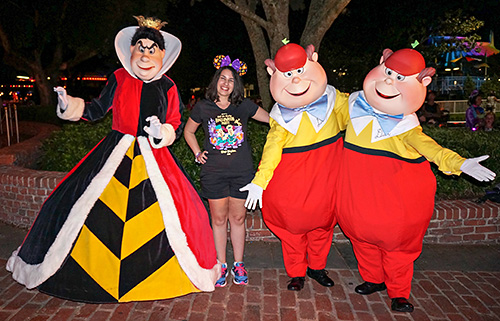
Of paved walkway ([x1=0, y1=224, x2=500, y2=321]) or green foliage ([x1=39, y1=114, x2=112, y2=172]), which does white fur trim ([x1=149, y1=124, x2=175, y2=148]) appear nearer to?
paved walkway ([x1=0, y1=224, x2=500, y2=321])

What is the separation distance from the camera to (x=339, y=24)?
36.4ft

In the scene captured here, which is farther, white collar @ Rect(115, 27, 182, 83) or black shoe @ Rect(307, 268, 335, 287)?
black shoe @ Rect(307, 268, 335, 287)

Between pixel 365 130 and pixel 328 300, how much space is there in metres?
1.47

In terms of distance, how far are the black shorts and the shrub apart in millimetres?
1360

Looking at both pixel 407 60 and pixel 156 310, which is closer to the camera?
pixel 407 60

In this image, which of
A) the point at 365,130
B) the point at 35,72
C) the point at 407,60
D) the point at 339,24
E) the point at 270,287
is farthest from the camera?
the point at 35,72

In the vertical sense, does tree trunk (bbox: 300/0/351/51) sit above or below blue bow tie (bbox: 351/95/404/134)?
above

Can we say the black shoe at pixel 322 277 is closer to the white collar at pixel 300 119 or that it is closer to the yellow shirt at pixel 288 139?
the yellow shirt at pixel 288 139

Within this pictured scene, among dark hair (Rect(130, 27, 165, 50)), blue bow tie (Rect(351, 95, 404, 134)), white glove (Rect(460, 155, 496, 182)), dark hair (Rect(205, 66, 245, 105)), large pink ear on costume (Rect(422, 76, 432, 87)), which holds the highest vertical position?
dark hair (Rect(130, 27, 165, 50))

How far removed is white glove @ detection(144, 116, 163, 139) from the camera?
3.22m

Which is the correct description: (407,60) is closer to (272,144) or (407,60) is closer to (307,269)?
(272,144)

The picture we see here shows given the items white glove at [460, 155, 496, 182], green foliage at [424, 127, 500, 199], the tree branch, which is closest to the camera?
white glove at [460, 155, 496, 182]

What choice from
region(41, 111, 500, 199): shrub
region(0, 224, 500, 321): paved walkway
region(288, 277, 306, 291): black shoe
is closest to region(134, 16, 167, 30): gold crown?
region(41, 111, 500, 199): shrub

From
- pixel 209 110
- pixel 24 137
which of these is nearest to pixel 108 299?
pixel 209 110
